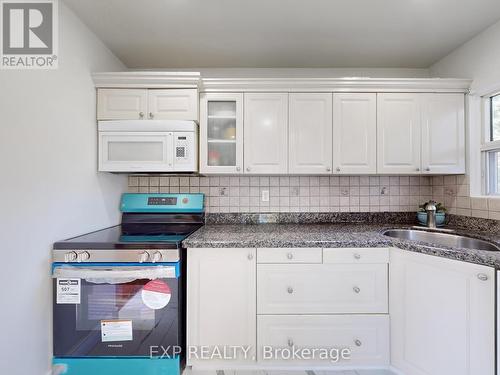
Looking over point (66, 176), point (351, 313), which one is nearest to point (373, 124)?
point (351, 313)

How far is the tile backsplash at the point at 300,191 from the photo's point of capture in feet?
7.97

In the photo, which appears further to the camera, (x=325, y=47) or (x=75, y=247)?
(x=325, y=47)

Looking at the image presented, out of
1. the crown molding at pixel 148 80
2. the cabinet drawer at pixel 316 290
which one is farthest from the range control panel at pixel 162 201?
the cabinet drawer at pixel 316 290

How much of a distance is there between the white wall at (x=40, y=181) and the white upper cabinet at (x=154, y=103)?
189 millimetres

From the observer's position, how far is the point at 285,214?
2.42m

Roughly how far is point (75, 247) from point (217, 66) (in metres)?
1.92

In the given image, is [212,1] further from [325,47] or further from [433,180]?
[433,180]

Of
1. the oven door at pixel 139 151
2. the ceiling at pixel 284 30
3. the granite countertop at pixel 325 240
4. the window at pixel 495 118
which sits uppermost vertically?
the ceiling at pixel 284 30

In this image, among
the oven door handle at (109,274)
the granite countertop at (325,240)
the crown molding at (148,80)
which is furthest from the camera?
the crown molding at (148,80)

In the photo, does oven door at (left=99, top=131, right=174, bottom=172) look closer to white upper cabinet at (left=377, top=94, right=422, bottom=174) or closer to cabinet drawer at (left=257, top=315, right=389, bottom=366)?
cabinet drawer at (left=257, top=315, right=389, bottom=366)

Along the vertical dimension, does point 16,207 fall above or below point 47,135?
below

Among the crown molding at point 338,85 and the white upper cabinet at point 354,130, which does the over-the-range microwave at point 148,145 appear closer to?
the crown molding at point 338,85

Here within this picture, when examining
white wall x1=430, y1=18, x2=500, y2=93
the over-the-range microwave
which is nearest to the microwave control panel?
the over-the-range microwave

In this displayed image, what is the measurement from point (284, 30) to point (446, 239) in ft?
6.74
